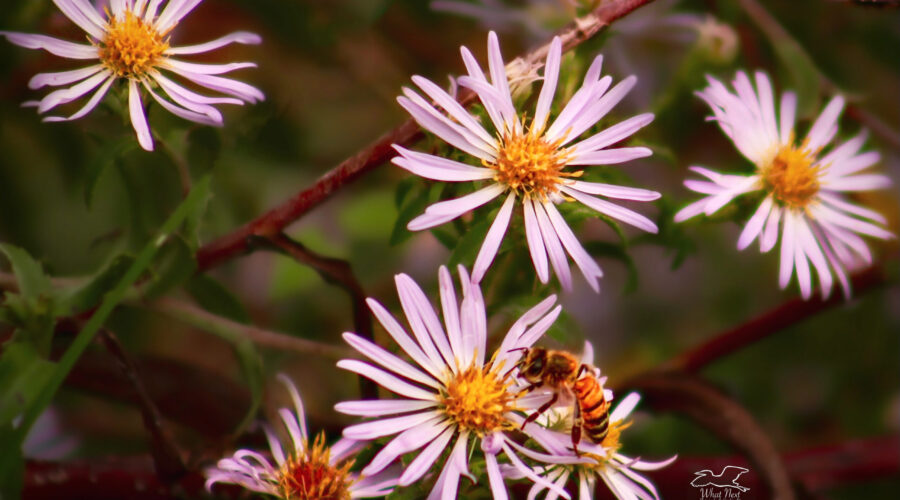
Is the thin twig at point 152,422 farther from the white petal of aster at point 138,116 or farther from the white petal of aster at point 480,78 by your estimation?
the white petal of aster at point 480,78

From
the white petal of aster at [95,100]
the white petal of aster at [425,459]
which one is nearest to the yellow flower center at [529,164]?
the white petal of aster at [425,459]

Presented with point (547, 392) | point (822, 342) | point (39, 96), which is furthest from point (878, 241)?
point (39, 96)

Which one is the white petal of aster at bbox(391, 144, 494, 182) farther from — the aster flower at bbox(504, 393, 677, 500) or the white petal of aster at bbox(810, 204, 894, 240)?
the white petal of aster at bbox(810, 204, 894, 240)

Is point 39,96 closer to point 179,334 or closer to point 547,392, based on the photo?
point 179,334

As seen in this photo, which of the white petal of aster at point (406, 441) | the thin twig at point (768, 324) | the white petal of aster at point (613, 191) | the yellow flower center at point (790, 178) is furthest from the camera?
the thin twig at point (768, 324)

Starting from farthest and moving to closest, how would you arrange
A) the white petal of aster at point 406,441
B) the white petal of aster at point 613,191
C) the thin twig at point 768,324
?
the thin twig at point 768,324 → the white petal of aster at point 613,191 → the white petal of aster at point 406,441

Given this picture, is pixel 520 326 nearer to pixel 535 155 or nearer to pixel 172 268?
pixel 535 155

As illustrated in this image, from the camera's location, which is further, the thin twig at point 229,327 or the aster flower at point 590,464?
the thin twig at point 229,327
